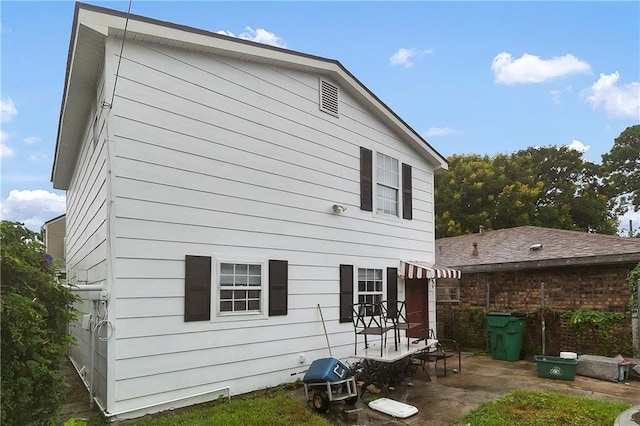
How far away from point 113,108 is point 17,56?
1.16 m

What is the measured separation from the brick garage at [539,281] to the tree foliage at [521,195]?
11.3 m

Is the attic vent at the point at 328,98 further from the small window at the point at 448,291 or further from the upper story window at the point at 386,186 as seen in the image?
the small window at the point at 448,291

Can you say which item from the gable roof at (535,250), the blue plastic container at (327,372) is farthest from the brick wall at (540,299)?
the blue plastic container at (327,372)

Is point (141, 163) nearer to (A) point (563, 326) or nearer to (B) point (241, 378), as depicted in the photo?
(B) point (241, 378)

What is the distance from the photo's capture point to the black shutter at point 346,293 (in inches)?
348

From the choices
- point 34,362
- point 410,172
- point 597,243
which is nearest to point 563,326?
point 597,243

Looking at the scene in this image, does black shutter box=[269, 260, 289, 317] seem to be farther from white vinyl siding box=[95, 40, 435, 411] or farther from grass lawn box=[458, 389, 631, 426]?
grass lawn box=[458, 389, 631, 426]

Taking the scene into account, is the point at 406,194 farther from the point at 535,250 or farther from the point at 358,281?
the point at 535,250

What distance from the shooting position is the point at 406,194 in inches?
426

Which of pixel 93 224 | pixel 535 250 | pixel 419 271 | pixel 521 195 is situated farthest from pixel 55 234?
pixel 521 195

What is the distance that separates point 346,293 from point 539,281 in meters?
5.76

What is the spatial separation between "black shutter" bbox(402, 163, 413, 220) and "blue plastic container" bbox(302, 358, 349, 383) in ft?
16.9

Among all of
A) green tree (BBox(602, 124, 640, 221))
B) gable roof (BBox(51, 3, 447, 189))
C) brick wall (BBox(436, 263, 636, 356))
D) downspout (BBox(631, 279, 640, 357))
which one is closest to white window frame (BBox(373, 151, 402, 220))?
gable roof (BBox(51, 3, 447, 189))

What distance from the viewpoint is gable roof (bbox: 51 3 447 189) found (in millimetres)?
5719
